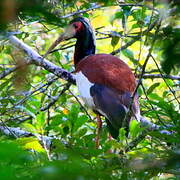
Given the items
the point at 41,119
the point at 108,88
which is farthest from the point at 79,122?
the point at 108,88

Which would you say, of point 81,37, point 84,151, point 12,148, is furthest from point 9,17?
point 81,37

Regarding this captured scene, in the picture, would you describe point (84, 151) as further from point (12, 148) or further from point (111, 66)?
point (111, 66)

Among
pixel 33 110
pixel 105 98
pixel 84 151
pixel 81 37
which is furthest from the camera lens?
pixel 81 37

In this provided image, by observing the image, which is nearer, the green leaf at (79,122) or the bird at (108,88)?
the green leaf at (79,122)

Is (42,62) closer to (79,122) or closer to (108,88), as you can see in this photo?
(108,88)

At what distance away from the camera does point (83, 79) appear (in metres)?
3.79

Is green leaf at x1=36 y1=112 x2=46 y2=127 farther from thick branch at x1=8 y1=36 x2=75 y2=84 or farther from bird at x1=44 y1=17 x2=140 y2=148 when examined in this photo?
thick branch at x1=8 y1=36 x2=75 y2=84

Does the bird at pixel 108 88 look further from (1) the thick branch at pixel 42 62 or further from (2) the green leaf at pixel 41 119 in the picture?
(2) the green leaf at pixel 41 119

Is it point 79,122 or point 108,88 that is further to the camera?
point 108,88

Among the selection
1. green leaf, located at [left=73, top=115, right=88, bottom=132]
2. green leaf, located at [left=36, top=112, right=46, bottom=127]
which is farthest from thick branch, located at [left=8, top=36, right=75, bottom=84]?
green leaf, located at [left=73, top=115, right=88, bottom=132]

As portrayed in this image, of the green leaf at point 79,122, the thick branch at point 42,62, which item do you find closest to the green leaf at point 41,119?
the green leaf at point 79,122

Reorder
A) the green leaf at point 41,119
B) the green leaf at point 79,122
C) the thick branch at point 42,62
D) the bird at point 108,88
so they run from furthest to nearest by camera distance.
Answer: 1. the thick branch at point 42,62
2. the bird at point 108,88
3. the green leaf at point 41,119
4. the green leaf at point 79,122

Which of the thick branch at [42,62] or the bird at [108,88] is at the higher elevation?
the thick branch at [42,62]

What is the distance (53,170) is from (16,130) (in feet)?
9.72
